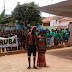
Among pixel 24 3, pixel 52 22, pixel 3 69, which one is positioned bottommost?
pixel 3 69

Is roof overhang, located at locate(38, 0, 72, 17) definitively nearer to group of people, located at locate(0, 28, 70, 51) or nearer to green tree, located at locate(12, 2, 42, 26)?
group of people, located at locate(0, 28, 70, 51)

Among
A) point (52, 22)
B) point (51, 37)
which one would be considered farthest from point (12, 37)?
point (52, 22)

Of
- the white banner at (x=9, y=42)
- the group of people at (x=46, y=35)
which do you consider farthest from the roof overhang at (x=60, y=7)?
the white banner at (x=9, y=42)

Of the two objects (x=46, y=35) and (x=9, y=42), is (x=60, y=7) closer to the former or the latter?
(x=46, y=35)

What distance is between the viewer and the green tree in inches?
989

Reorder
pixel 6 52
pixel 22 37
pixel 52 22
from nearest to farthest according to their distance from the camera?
pixel 6 52 < pixel 22 37 < pixel 52 22

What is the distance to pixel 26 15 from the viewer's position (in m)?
25.2

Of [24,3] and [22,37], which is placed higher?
[24,3]

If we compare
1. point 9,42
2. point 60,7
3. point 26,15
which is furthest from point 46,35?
point 26,15

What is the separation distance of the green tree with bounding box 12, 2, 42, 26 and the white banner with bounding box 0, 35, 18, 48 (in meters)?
13.4

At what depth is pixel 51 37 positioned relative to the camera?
13.9 metres

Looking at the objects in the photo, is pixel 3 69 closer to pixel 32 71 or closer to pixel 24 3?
pixel 32 71

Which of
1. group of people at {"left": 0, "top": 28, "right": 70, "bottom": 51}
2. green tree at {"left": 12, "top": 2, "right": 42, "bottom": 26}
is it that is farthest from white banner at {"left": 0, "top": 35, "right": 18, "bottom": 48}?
green tree at {"left": 12, "top": 2, "right": 42, "bottom": 26}

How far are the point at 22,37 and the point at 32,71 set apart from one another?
5722 millimetres
